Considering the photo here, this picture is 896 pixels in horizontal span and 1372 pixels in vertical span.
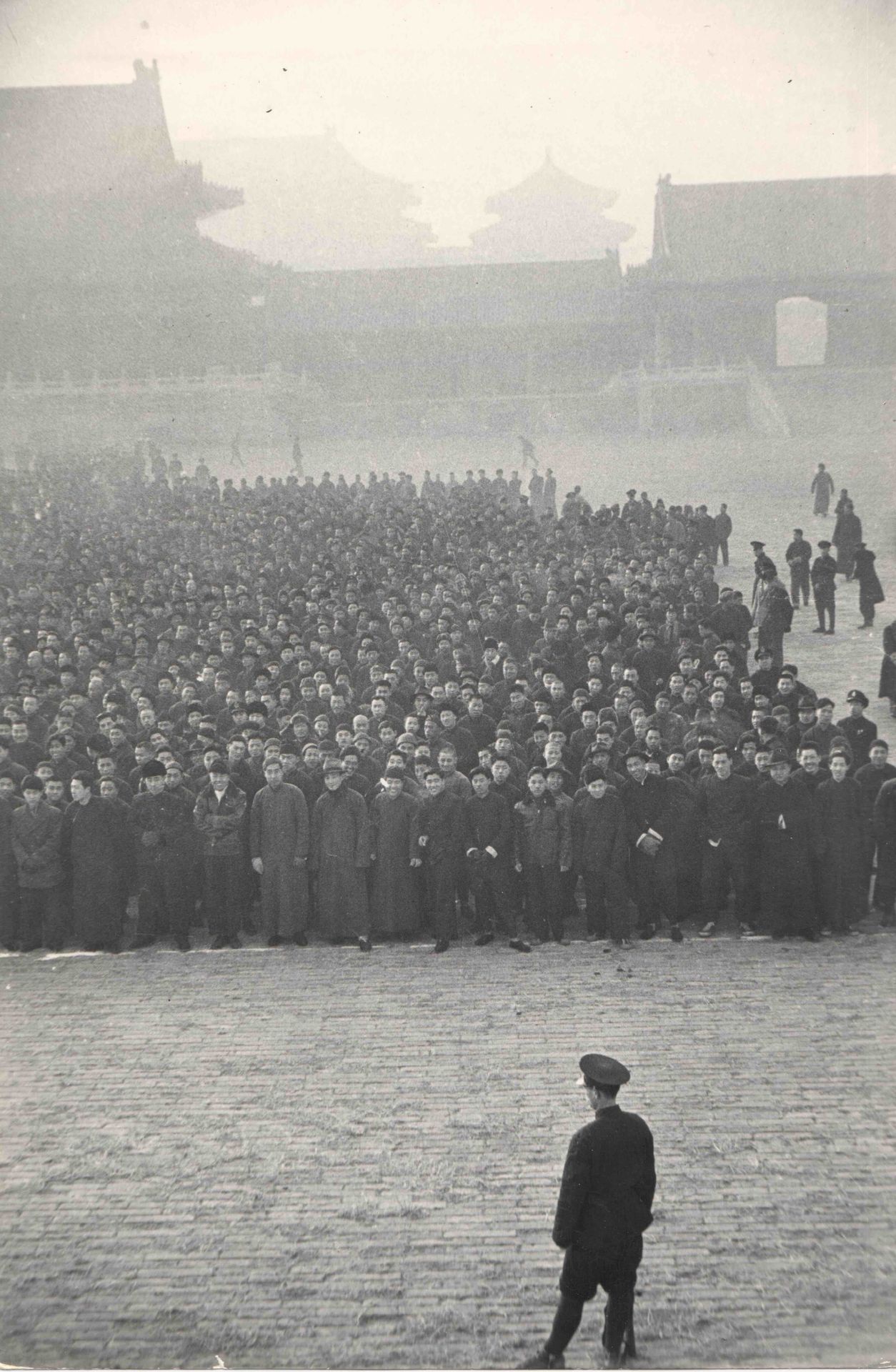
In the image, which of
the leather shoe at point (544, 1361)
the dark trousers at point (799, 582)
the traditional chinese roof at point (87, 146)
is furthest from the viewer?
the dark trousers at point (799, 582)

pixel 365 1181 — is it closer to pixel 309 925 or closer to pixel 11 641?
pixel 309 925

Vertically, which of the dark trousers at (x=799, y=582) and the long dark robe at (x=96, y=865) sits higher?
the dark trousers at (x=799, y=582)

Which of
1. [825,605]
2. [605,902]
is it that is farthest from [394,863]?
[825,605]

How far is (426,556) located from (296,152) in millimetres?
5684

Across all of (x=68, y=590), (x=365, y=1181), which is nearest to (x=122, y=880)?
(x=365, y=1181)

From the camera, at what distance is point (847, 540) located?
13.5 m

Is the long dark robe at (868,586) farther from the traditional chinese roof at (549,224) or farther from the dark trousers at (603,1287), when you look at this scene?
the dark trousers at (603,1287)

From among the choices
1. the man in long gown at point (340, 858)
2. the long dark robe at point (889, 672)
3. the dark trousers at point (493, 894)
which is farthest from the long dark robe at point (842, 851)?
the man in long gown at point (340, 858)

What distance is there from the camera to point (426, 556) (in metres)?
15.5

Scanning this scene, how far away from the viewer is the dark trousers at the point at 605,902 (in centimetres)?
773

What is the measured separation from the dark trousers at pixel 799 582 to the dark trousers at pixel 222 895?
27.1 ft

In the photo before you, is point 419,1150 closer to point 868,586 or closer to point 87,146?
point 868,586

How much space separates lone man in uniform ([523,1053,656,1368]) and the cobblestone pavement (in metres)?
0.37

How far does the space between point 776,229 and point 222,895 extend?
19146mm
